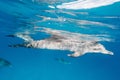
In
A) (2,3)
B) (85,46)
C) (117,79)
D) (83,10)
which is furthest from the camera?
(117,79)

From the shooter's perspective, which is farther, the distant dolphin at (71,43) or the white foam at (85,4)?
the distant dolphin at (71,43)

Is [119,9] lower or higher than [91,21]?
lower

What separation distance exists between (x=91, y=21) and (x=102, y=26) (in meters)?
1.79

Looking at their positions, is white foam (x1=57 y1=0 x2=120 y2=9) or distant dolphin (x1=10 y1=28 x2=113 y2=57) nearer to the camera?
white foam (x1=57 y1=0 x2=120 y2=9)

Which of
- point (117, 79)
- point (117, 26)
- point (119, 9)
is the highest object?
point (117, 79)

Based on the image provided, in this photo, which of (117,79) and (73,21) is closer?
(73,21)

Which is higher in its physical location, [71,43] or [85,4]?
[71,43]

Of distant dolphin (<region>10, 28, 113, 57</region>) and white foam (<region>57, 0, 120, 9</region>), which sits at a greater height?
distant dolphin (<region>10, 28, 113, 57</region>)

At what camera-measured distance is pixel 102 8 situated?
58.2 ft

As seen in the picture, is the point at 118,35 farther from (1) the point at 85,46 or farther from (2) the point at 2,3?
(2) the point at 2,3

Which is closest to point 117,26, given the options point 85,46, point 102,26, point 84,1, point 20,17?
A: point 102,26

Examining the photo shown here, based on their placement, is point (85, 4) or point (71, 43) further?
point (71, 43)

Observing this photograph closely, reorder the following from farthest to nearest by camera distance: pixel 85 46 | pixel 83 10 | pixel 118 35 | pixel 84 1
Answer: pixel 118 35 < pixel 85 46 < pixel 83 10 < pixel 84 1

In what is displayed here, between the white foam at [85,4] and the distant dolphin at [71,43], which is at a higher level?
the distant dolphin at [71,43]
